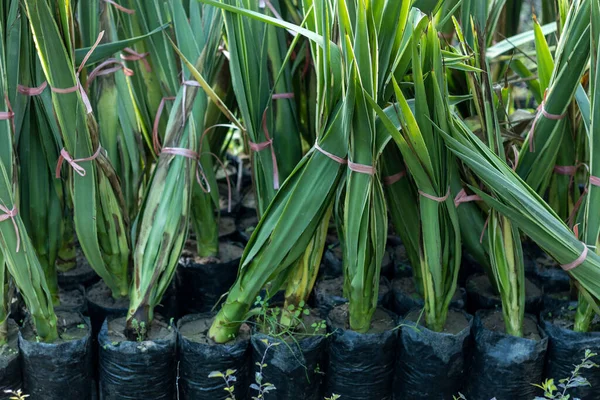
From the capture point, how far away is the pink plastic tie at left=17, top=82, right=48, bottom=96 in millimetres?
1307

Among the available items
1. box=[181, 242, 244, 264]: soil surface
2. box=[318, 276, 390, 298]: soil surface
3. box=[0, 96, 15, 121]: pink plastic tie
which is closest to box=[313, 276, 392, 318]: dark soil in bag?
box=[318, 276, 390, 298]: soil surface

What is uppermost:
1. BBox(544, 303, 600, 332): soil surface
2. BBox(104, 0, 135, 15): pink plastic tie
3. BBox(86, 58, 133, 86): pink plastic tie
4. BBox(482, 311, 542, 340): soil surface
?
BBox(104, 0, 135, 15): pink plastic tie

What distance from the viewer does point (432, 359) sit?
131cm

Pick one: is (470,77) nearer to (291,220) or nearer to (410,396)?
(291,220)

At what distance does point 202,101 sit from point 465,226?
1.82 ft

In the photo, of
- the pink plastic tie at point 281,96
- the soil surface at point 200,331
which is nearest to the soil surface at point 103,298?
the soil surface at point 200,331

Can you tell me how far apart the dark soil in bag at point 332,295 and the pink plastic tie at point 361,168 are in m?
0.36

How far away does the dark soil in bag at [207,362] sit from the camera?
1.31 metres

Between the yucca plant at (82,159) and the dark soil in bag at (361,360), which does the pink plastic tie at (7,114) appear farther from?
the dark soil in bag at (361,360)

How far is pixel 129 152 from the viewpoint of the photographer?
148 centimetres

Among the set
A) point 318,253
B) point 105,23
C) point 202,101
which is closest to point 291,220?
point 318,253

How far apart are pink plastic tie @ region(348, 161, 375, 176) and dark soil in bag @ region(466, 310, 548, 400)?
39 centimetres

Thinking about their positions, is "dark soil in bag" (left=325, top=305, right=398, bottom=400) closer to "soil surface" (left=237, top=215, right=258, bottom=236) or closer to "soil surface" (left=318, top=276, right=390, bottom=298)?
"soil surface" (left=318, top=276, right=390, bottom=298)

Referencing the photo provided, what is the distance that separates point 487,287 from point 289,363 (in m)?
0.47
